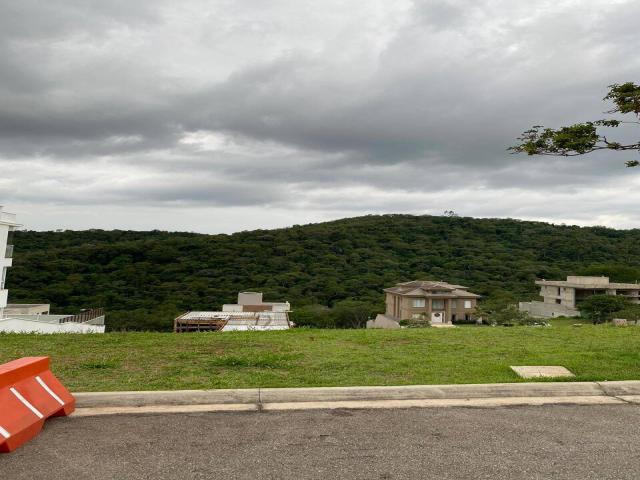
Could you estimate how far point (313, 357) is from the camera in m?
8.27

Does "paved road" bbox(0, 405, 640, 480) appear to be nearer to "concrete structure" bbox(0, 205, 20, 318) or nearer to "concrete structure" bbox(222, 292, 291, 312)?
"concrete structure" bbox(0, 205, 20, 318)

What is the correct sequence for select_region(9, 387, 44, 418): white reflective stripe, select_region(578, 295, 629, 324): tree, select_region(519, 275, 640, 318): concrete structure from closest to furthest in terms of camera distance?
select_region(9, 387, 44, 418): white reflective stripe < select_region(578, 295, 629, 324): tree < select_region(519, 275, 640, 318): concrete structure

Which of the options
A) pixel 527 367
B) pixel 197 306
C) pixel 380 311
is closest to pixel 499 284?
pixel 380 311

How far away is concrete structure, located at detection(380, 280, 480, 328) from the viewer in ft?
193

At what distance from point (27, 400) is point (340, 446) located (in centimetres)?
312

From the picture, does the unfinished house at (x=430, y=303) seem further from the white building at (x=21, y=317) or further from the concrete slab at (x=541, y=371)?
the concrete slab at (x=541, y=371)

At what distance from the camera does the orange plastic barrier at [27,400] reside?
4.32 meters

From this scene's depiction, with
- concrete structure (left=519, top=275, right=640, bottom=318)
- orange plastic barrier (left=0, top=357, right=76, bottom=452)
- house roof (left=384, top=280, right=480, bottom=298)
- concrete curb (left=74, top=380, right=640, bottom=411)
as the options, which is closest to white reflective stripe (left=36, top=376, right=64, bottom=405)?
orange plastic barrier (left=0, top=357, right=76, bottom=452)

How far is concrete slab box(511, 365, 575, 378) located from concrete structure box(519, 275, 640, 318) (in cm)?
5924

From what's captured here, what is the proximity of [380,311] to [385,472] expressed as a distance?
196 ft

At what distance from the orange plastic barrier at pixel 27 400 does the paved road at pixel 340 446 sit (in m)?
0.13

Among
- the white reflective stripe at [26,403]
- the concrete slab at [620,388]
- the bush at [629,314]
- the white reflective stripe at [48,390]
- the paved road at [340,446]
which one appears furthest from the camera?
the bush at [629,314]

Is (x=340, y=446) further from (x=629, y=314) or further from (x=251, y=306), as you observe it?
(x=629, y=314)

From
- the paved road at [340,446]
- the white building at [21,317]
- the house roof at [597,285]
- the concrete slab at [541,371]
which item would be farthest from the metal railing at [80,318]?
the house roof at [597,285]
